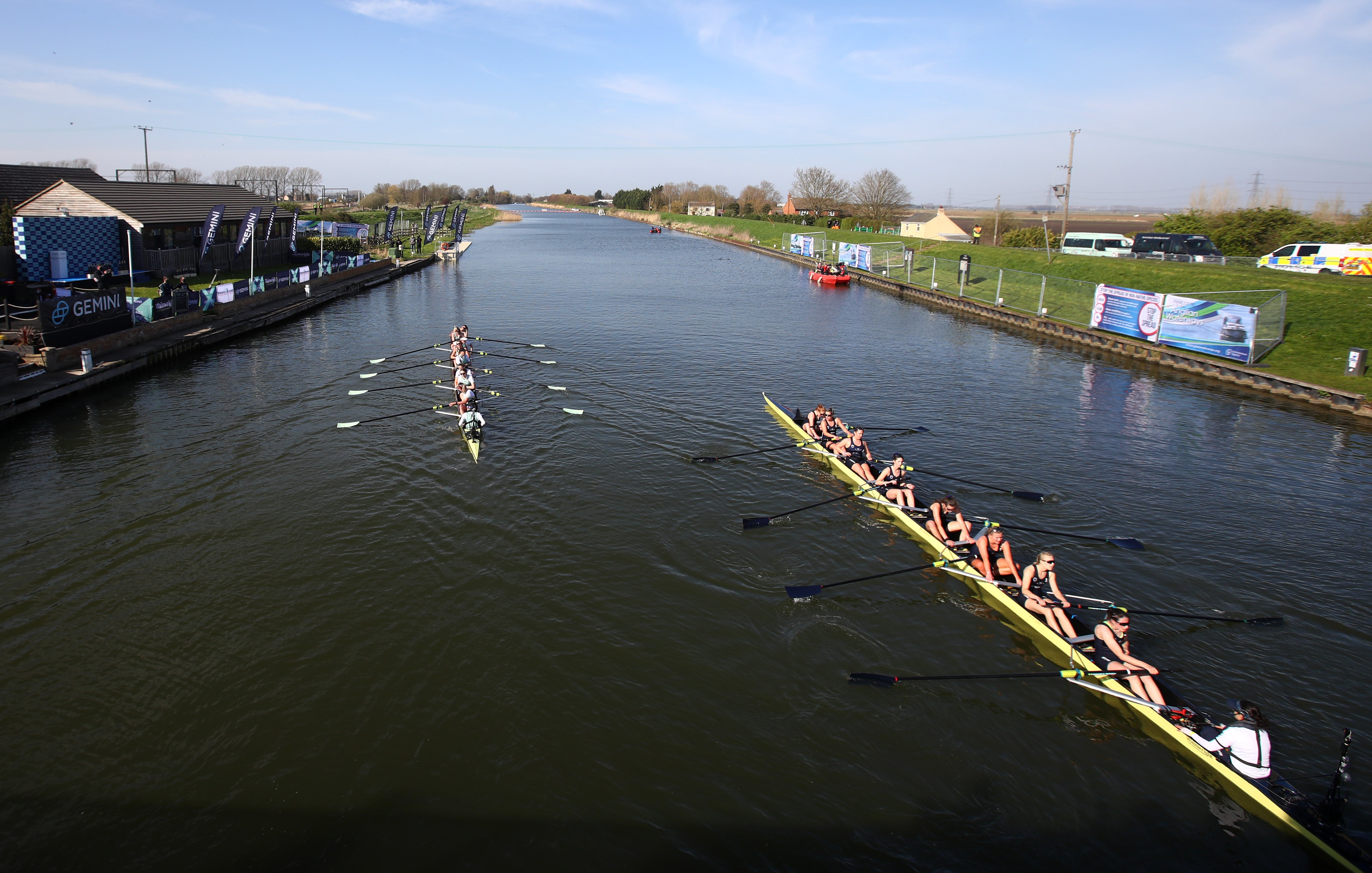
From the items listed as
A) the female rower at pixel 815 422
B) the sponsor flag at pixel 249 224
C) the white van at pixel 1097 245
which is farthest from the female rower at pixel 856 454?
the white van at pixel 1097 245

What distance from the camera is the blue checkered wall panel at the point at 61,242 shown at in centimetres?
3494

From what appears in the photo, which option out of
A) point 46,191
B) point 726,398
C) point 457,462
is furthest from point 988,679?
point 46,191

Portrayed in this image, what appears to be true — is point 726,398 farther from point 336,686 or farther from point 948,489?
point 336,686

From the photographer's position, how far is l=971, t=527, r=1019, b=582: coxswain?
48.0ft

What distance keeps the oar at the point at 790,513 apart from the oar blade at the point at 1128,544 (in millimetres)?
5106

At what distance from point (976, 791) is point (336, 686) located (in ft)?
31.1

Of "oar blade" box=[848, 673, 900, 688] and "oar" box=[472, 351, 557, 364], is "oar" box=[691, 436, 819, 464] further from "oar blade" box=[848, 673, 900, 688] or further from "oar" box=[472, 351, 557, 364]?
"oar" box=[472, 351, 557, 364]

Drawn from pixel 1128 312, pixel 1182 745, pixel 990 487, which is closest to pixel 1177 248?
pixel 1128 312

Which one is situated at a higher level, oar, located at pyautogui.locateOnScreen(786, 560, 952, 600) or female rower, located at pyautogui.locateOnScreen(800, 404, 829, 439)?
female rower, located at pyautogui.locateOnScreen(800, 404, 829, 439)

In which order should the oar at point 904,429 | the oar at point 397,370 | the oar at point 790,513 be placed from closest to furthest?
the oar at point 790,513, the oar at point 904,429, the oar at point 397,370

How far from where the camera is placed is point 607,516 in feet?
57.6

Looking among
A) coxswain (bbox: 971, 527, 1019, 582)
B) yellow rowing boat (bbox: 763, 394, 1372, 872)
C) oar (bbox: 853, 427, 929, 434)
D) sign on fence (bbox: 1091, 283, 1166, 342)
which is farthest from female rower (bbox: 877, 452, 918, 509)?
sign on fence (bbox: 1091, 283, 1166, 342)

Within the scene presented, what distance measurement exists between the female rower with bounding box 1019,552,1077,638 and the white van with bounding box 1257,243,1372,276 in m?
38.4

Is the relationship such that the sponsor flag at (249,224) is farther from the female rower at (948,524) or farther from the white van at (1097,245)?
the white van at (1097,245)
